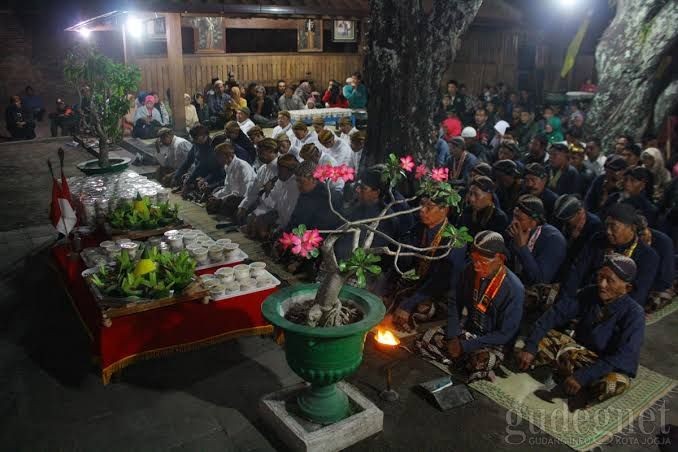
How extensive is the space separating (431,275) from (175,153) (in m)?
8.40

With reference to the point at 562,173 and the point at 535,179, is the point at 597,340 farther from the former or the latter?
the point at 562,173

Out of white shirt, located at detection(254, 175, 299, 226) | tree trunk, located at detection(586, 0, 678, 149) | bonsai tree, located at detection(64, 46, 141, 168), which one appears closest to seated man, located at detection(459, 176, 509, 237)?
white shirt, located at detection(254, 175, 299, 226)

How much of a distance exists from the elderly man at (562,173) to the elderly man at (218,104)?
36.1 feet

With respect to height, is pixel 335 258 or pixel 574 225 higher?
pixel 335 258

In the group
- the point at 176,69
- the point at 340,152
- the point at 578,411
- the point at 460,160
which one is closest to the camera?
the point at 578,411

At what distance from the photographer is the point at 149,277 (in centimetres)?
533

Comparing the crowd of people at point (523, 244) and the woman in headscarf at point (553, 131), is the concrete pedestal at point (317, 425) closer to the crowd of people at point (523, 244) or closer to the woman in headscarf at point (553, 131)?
the crowd of people at point (523, 244)

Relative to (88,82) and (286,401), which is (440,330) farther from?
(88,82)

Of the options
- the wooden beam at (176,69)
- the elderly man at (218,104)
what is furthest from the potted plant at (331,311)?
the elderly man at (218,104)

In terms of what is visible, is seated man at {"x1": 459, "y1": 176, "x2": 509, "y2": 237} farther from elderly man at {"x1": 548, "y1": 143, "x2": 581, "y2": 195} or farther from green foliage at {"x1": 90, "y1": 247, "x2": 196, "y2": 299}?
green foliage at {"x1": 90, "y1": 247, "x2": 196, "y2": 299}

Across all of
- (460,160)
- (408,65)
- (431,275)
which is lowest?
(431,275)

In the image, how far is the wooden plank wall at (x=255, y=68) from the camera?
17.3 meters

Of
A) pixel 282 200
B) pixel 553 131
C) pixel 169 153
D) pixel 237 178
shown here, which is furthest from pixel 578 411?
pixel 169 153

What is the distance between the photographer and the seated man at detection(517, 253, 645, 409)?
15.3 ft
